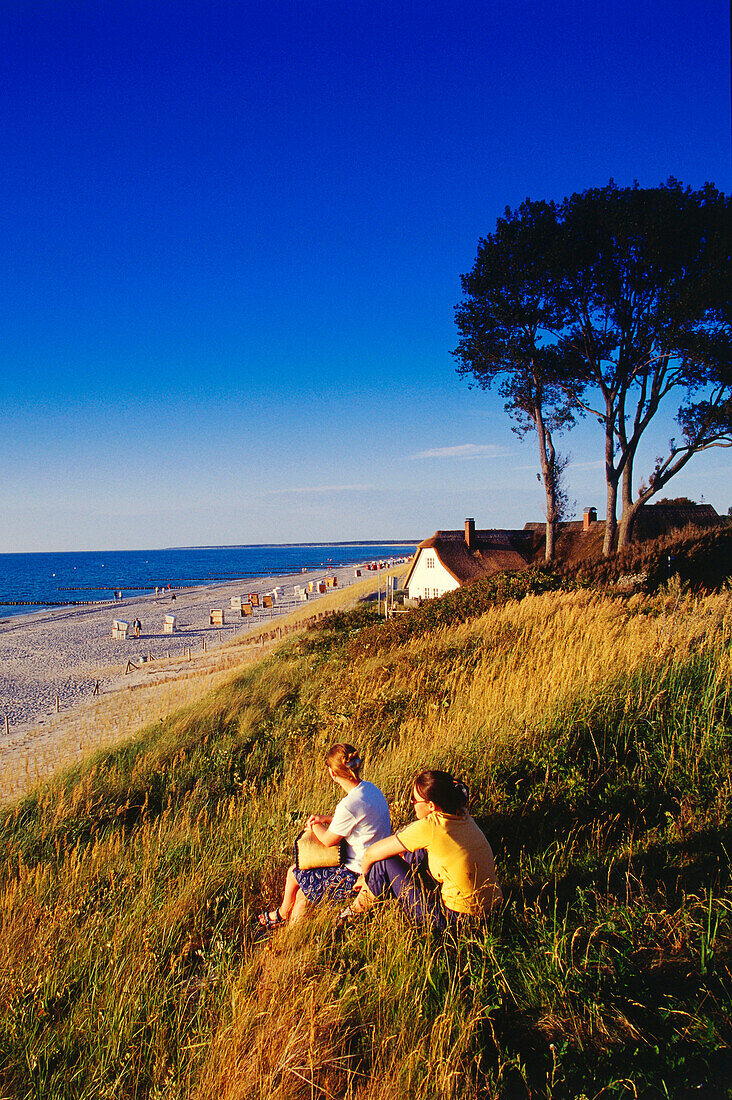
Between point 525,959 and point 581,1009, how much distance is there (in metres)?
0.25

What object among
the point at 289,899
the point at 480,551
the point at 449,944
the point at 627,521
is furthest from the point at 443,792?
the point at 480,551

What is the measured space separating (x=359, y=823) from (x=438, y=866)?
665 millimetres

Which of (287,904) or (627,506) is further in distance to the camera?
(627,506)

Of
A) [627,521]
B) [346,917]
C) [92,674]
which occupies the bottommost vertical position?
[92,674]

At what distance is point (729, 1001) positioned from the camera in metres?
2.14

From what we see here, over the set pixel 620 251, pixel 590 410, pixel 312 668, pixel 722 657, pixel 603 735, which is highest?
pixel 620 251

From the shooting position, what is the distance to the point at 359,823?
326 cm

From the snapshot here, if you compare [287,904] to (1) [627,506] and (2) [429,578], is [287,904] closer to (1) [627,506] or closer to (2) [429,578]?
(1) [627,506]

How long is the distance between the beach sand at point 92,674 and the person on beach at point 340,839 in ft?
15.9

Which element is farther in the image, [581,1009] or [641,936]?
[641,936]

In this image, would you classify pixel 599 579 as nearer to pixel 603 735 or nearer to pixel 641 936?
pixel 603 735

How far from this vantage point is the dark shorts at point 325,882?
10.0 feet

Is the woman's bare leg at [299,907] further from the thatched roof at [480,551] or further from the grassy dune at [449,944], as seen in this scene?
the thatched roof at [480,551]

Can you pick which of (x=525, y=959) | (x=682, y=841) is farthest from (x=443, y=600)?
(x=525, y=959)
